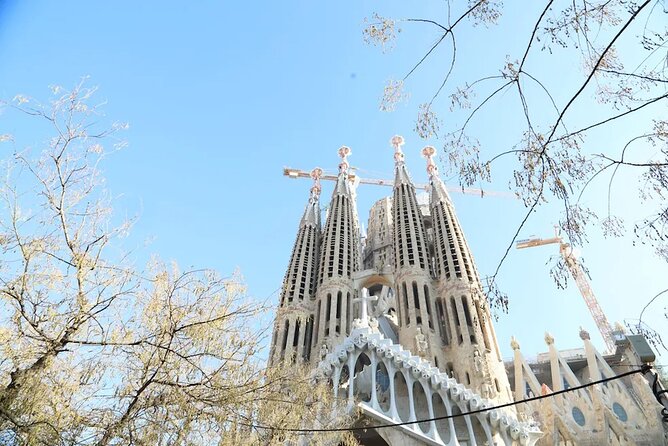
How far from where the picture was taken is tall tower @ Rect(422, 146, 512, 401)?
Answer: 24625mm

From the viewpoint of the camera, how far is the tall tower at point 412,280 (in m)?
27.5

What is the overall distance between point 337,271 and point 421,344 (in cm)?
998

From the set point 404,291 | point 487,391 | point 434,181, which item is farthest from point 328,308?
point 434,181

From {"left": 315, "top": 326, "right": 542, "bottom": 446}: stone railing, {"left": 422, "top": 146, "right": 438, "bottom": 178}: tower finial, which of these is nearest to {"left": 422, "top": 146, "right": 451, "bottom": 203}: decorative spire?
{"left": 422, "top": 146, "right": 438, "bottom": 178}: tower finial

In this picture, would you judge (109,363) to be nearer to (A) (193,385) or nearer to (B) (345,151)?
(A) (193,385)

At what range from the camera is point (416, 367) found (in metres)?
20.4

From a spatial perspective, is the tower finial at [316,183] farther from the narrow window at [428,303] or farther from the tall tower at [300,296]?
the narrow window at [428,303]

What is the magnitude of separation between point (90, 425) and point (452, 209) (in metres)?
34.4

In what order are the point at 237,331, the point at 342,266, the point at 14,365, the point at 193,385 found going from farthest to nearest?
the point at 342,266, the point at 237,331, the point at 193,385, the point at 14,365

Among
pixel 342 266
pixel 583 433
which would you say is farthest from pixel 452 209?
pixel 583 433

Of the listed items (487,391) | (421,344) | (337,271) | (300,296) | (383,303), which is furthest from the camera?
(383,303)

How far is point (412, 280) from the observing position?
1242 inches

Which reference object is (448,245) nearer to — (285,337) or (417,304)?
(417,304)

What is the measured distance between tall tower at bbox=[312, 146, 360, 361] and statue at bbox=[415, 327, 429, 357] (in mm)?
4759
